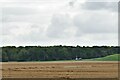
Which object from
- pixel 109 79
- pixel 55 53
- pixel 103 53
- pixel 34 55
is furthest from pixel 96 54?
pixel 109 79

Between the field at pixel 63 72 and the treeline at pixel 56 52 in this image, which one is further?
the treeline at pixel 56 52

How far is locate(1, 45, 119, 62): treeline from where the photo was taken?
364ft

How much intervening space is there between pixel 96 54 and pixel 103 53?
1.96 metres

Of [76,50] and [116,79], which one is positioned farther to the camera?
[76,50]

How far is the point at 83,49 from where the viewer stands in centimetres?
12100

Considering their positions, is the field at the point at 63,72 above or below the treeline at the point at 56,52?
below

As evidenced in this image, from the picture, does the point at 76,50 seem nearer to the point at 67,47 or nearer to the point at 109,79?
the point at 67,47

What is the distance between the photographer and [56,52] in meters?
120

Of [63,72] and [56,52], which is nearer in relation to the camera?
[63,72]

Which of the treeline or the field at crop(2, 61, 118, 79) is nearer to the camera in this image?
the field at crop(2, 61, 118, 79)

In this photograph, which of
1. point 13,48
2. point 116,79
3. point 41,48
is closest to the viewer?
point 116,79

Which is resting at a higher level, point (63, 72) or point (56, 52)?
point (56, 52)

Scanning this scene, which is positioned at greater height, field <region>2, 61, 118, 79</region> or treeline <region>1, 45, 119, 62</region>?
treeline <region>1, 45, 119, 62</region>

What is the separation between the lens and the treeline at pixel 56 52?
111 m
